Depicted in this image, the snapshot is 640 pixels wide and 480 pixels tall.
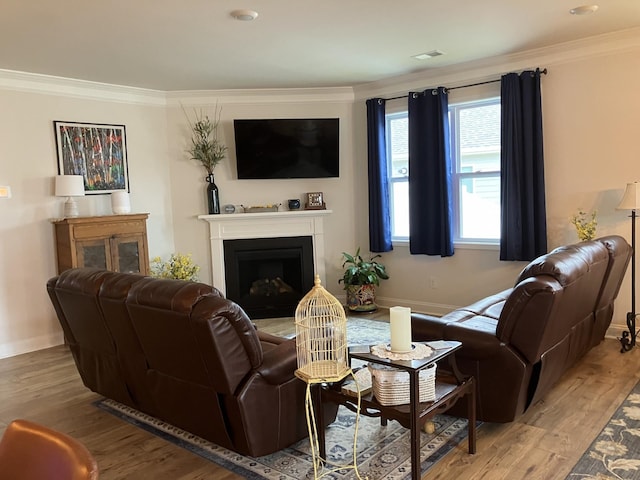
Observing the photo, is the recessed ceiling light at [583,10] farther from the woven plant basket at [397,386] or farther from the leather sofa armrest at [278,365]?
the leather sofa armrest at [278,365]

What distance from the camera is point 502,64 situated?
498cm

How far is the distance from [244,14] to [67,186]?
251 cm

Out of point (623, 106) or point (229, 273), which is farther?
point (229, 273)

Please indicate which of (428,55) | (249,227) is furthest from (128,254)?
(428,55)

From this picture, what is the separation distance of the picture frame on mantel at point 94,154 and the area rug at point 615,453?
486 centimetres

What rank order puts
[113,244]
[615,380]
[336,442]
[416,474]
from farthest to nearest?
[113,244] → [615,380] → [336,442] → [416,474]

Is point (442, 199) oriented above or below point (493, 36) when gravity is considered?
below

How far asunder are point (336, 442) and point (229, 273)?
3448mm

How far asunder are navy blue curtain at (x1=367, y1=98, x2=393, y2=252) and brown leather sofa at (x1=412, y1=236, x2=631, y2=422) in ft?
9.00

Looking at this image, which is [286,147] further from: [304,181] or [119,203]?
[119,203]

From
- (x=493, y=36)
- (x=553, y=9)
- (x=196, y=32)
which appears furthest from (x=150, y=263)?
(x=553, y=9)

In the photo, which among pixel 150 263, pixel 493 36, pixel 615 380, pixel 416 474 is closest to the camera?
pixel 416 474

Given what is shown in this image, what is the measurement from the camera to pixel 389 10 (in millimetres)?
3607

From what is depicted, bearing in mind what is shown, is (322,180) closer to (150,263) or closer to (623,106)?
(150,263)
